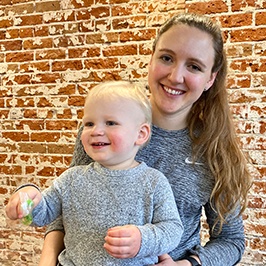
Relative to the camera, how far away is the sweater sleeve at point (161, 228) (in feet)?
2.89

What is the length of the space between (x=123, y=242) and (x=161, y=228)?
0.12 metres

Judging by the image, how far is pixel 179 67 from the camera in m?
1.13

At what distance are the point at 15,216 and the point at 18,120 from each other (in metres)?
1.75

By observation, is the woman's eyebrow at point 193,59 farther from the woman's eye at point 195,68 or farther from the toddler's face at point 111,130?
the toddler's face at point 111,130

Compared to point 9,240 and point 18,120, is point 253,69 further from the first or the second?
point 9,240

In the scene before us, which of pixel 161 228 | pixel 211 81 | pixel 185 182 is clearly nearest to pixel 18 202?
pixel 161 228

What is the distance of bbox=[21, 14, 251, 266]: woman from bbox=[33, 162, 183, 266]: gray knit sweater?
6.2 inches

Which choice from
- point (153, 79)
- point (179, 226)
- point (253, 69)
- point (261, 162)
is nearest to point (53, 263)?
point (179, 226)

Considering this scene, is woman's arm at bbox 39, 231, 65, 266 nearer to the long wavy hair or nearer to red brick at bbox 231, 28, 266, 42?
the long wavy hair

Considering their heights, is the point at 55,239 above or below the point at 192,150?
below

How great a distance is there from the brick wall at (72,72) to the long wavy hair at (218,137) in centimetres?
81

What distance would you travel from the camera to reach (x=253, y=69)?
2.03m

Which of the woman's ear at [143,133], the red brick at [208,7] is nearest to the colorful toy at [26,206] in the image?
the woman's ear at [143,133]

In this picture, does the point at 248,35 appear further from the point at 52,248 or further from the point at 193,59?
the point at 52,248
